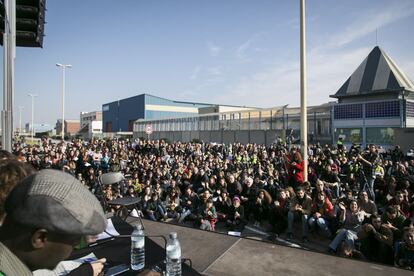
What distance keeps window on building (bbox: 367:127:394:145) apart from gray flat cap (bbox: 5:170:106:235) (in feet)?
83.3

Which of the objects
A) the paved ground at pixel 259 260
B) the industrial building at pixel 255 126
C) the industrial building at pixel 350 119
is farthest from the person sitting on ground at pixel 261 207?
the industrial building at pixel 255 126

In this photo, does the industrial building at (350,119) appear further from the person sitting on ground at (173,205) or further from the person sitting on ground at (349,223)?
the person sitting on ground at (349,223)

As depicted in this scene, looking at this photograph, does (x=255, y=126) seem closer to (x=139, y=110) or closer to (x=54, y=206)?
(x=54, y=206)

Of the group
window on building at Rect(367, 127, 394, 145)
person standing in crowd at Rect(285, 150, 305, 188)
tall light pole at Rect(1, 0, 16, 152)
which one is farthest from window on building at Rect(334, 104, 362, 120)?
tall light pole at Rect(1, 0, 16, 152)

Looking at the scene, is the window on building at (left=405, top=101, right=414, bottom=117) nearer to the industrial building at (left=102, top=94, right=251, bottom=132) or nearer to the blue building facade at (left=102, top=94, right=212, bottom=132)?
the industrial building at (left=102, top=94, right=251, bottom=132)

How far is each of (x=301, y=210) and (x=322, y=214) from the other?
0.51 m

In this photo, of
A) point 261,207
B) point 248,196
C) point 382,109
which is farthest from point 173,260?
point 382,109

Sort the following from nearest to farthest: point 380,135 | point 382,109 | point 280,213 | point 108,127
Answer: point 280,213
point 380,135
point 382,109
point 108,127

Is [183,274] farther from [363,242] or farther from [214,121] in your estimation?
[214,121]

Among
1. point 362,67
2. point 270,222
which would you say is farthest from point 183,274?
point 362,67

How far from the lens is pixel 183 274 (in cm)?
Result: 210

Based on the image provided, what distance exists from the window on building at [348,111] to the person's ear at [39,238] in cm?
2798

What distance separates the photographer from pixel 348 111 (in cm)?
2572

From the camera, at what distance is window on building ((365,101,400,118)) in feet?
75.8
